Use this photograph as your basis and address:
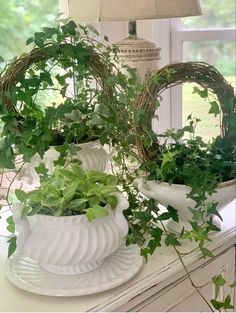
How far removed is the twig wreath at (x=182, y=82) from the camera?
1042 millimetres

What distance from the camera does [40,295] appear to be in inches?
35.0

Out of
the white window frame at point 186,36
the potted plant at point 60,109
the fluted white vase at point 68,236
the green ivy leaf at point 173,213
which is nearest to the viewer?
the fluted white vase at point 68,236

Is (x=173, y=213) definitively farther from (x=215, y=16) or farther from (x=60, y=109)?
(x=215, y=16)

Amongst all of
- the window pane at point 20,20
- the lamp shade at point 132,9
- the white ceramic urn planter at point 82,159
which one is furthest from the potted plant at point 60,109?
the window pane at point 20,20

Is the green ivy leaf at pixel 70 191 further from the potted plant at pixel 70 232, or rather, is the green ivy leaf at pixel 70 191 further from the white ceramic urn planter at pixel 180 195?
the white ceramic urn planter at pixel 180 195

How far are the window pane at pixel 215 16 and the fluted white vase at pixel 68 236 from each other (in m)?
1.06

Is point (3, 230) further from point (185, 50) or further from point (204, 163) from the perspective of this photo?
point (185, 50)

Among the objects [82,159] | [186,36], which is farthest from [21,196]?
[186,36]

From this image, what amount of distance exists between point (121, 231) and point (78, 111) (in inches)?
10.4

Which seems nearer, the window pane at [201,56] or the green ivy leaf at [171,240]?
the green ivy leaf at [171,240]

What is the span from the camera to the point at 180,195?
1034 mm

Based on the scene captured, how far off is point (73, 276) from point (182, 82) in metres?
0.49

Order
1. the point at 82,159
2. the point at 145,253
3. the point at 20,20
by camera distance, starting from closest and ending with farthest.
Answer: the point at 145,253 < the point at 82,159 < the point at 20,20

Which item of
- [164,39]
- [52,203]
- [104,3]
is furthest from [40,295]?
[164,39]
